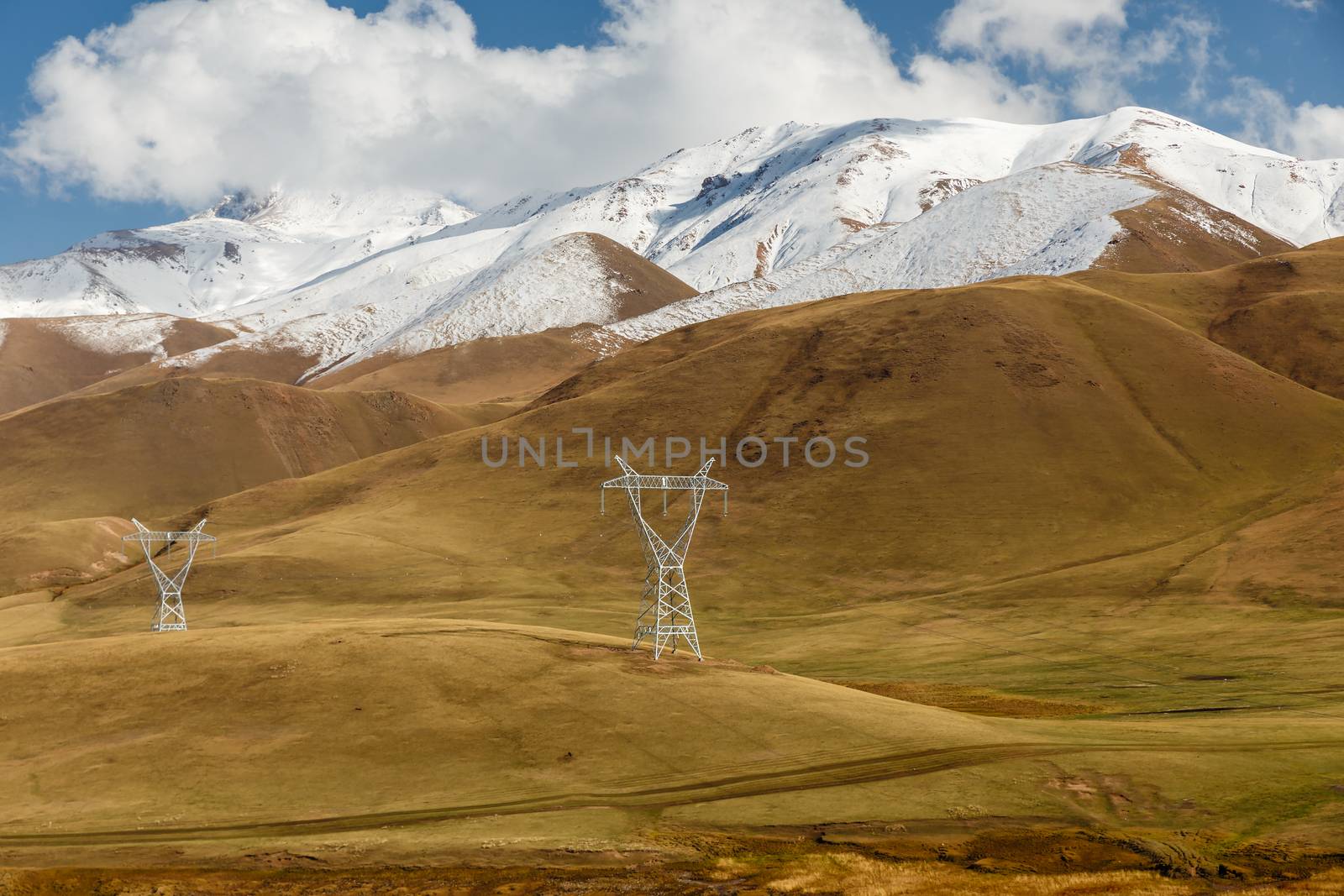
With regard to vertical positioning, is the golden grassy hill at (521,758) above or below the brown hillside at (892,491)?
below

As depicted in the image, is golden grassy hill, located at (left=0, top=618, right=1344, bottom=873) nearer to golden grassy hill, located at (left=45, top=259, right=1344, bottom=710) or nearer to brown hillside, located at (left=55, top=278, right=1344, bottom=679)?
golden grassy hill, located at (left=45, top=259, right=1344, bottom=710)

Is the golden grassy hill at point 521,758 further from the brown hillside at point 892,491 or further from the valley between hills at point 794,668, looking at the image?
the brown hillside at point 892,491

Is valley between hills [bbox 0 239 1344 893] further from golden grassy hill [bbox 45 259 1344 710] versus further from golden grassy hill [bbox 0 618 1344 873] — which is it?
golden grassy hill [bbox 45 259 1344 710]

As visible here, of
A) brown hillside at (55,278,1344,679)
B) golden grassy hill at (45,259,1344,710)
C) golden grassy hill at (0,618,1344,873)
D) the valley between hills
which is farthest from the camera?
brown hillside at (55,278,1344,679)

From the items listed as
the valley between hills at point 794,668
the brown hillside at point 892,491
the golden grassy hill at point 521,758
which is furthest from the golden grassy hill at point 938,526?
the golden grassy hill at point 521,758

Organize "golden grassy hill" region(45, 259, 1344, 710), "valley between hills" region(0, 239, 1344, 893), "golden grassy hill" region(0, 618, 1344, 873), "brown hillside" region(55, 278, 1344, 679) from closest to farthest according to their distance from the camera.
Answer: "valley between hills" region(0, 239, 1344, 893), "golden grassy hill" region(0, 618, 1344, 873), "golden grassy hill" region(45, 259, 1344, 710), "brown hillside" region(55, 278, 1344, 679)

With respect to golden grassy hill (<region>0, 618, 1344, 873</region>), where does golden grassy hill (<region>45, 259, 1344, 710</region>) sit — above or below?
above

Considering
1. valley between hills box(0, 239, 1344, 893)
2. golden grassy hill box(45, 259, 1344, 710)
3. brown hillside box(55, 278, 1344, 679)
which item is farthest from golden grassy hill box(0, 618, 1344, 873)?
brown hillside box(55, 278, 1344, 679)

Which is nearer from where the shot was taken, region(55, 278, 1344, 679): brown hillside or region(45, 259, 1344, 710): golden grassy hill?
region(45, 259, 1344, 710): golden grassy hill

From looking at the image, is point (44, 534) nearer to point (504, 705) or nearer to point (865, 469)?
point (865, 469)

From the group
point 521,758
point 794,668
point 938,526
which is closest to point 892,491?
point 938,526

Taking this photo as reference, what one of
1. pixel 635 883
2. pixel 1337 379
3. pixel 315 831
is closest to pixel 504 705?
pixel 315 831
